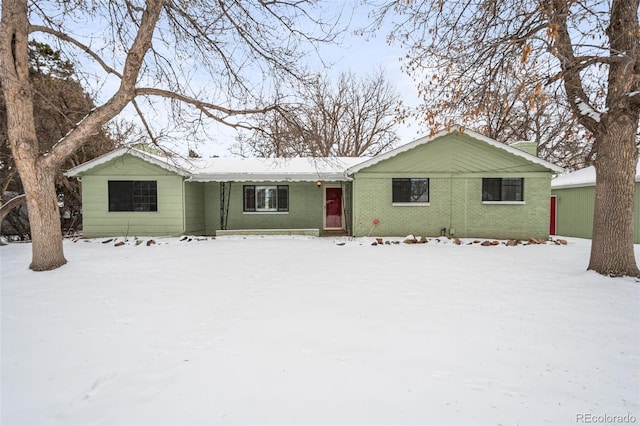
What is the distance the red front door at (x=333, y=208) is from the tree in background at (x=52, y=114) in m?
9.34

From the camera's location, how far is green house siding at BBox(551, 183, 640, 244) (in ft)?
44.8

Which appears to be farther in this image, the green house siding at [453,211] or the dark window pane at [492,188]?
the dark window pane at [492,188]

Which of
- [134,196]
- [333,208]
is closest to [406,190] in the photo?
[333,208]

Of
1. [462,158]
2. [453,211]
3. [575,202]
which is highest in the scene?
[462,158]

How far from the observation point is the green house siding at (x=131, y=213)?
12078mm

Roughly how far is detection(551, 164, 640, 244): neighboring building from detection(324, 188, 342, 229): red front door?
10.9m

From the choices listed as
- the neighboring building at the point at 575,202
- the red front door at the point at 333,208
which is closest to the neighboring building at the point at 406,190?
the red front door at the point at 333,208

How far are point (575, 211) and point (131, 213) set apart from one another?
20131 millimetres

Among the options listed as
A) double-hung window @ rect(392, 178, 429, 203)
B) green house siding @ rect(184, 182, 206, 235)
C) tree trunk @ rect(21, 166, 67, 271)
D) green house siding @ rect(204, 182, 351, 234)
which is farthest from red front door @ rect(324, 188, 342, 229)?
tree trunk @ rect(21, 166, 67, 271)

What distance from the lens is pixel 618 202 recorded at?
5.84m

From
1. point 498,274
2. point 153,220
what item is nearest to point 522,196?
point 498,274

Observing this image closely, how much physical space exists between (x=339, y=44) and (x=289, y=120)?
227cm

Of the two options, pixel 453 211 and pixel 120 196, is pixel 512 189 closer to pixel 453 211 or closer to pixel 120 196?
pixel 453 211

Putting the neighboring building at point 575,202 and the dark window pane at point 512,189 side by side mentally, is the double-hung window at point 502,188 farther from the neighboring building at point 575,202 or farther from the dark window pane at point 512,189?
the neighboring building at point 575,202
